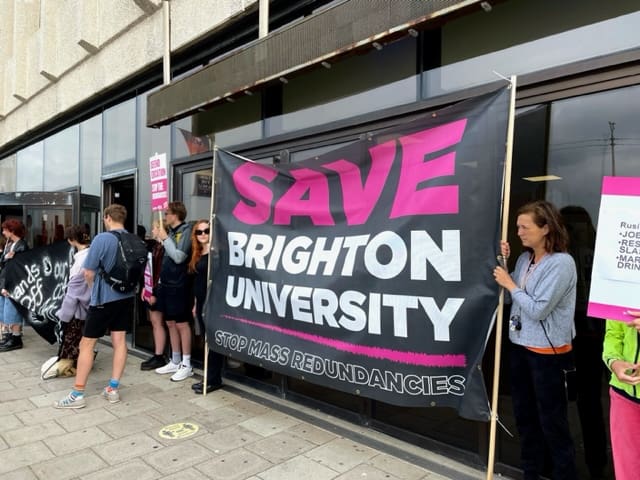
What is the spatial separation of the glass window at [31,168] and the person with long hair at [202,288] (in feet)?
24.0

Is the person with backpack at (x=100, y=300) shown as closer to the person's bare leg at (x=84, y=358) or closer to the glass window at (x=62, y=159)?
the person's bare leg at (x=84, y=358)

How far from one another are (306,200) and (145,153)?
3.90 metres

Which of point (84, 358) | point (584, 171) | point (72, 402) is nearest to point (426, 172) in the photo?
point (584, 171)

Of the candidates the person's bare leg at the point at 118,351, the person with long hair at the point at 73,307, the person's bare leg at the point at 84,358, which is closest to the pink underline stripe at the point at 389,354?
the person's bare leg at the point at 118,351

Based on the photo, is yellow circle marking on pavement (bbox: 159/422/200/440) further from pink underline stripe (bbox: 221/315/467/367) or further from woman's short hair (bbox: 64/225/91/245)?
woman's short hair (bbox: 64/225/91/245)

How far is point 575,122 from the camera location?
8.76ft

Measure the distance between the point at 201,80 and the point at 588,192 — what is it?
3836 mm

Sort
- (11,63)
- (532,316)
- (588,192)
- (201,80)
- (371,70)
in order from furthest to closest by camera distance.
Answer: (11,63) → (201,80) → (371,70) → (588,192) → (532,316)

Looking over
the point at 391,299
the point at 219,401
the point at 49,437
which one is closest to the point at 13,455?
the point at 49,437

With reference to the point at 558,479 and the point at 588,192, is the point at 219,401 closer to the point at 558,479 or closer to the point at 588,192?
the point at 558,479

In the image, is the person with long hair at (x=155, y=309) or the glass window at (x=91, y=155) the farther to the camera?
the glass window at (x=91, y=155)

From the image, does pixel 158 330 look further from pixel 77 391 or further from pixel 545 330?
pixel 545 330

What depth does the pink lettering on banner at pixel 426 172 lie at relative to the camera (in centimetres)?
264

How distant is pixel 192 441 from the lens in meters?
3.39
